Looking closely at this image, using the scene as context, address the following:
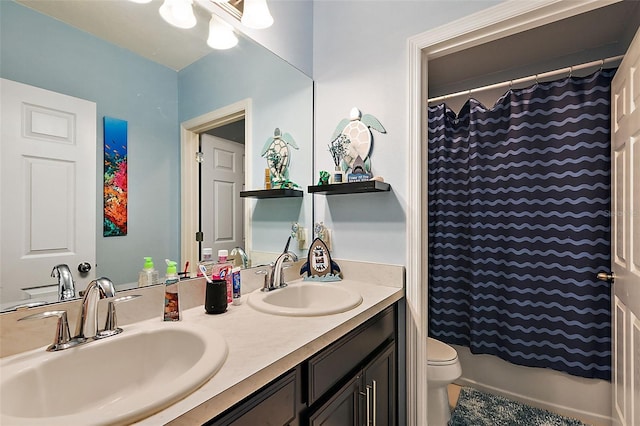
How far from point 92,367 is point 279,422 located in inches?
18.4

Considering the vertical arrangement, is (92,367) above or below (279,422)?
above

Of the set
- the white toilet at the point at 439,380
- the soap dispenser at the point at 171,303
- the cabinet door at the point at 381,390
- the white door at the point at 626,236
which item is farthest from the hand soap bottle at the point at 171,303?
the white door at the point at 626,236

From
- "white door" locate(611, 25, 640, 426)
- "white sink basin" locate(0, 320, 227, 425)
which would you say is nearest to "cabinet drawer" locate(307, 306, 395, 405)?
"white sink basin" locate(0, 320, 227, 425)

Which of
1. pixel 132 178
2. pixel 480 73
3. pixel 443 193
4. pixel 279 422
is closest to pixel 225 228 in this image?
pixel 132 178

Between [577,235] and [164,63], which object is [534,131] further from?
[164,63]

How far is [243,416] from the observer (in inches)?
25.0

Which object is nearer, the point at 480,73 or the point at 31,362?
the point at 31,362

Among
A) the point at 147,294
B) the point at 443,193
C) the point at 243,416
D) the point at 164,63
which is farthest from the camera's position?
the point at 443,193

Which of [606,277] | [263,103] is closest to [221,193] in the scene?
[263,103]

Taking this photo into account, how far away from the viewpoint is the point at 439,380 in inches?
63.6

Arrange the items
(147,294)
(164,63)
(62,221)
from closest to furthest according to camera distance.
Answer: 1. (62,221)
2. (147,294)
3. (164,63)

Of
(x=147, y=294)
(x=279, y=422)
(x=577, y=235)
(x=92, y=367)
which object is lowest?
(x=279, y=422)

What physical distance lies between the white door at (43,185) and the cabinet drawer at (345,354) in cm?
71

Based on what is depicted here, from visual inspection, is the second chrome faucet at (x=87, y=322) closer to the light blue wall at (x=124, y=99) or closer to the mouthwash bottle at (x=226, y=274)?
the light blue wall at (x=124, y=99)
